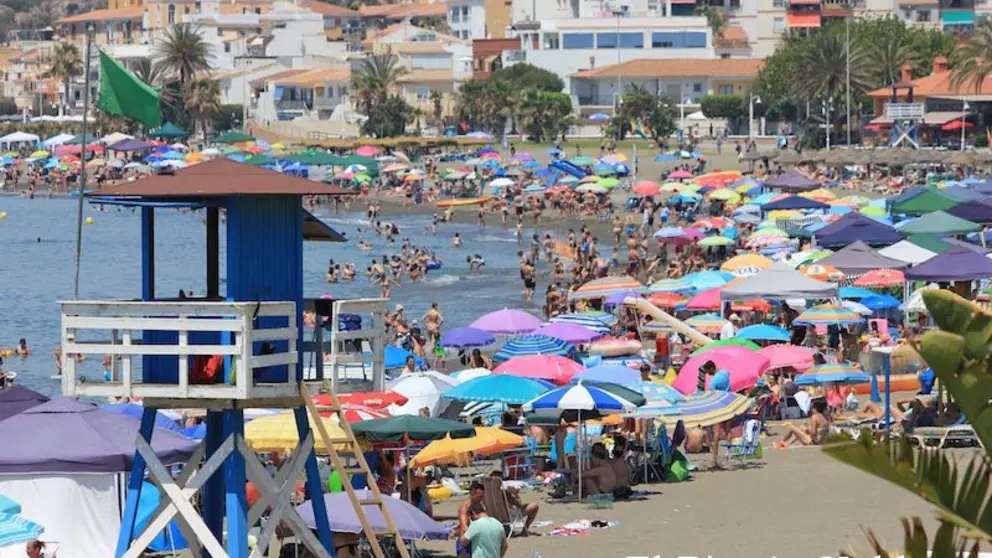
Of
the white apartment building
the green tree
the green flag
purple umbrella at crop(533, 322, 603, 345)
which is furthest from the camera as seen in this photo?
the white apartment building

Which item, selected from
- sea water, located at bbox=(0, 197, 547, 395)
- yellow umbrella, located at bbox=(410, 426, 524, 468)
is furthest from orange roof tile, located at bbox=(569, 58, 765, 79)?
yellow umbrella, located at bbox=(410, 426, 524, 468)

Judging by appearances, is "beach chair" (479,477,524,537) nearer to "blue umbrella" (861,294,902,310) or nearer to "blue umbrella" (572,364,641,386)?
"blue umbrella" (572,364,641,386)

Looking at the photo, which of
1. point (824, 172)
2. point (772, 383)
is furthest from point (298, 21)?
point (772, 383)

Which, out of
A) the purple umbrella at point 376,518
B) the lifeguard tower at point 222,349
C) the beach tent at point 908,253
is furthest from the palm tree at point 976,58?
the lifeguard tower at point 222,349

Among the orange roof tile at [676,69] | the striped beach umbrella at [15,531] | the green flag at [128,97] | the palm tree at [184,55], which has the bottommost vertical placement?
the striped beach umbrella at [15,531]

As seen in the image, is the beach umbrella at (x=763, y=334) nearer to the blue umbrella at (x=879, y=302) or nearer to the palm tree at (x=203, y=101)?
the blue umbrella at (x=879, y=302)

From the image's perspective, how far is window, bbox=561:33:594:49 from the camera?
377 feet

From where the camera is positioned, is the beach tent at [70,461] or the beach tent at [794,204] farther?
the beach tent at [794,204]

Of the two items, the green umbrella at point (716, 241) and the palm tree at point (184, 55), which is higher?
the palm tree at point (184, 55)

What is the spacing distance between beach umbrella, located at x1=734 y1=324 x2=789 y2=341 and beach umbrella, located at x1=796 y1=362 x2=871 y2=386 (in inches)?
89.3

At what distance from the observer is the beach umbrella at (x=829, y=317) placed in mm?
25500

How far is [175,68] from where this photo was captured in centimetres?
11156

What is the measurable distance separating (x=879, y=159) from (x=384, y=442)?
A: 2049 inches

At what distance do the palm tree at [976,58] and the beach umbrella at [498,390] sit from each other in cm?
5920
